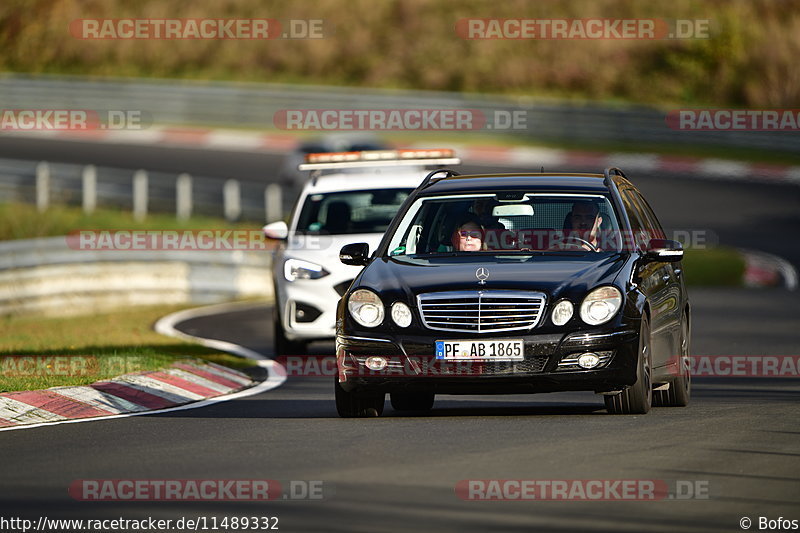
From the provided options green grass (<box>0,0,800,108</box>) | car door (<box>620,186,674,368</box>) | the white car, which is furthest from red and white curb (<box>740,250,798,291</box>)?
green grass (<box>0,0,800,108</box>)

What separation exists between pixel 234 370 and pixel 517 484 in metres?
7.12

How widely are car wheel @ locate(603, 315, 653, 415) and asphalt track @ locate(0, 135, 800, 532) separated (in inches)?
3.4

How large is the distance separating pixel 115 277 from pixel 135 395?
1124 centimetres

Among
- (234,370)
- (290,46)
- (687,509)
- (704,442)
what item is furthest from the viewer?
(290,46)

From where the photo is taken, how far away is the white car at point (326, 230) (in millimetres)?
16641

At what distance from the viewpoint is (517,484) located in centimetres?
822

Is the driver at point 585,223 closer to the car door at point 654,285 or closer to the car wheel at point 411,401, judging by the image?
the car door at point 654,285

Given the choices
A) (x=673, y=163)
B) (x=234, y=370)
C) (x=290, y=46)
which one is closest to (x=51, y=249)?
(x=234, y=370)

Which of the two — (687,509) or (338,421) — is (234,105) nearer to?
(338,421)

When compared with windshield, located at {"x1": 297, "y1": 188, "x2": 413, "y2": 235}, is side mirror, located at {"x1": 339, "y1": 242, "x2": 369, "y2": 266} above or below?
below

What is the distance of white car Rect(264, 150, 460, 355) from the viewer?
16.6 metres

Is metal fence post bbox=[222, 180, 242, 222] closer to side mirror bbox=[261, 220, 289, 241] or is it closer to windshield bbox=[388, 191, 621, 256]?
side mirror bbox=[261, 220, 289, 241]

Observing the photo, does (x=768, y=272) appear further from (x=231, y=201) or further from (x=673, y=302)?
(x=673, y=302)

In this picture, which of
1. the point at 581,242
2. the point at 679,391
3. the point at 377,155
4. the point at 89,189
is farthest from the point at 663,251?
the point at 89,189
